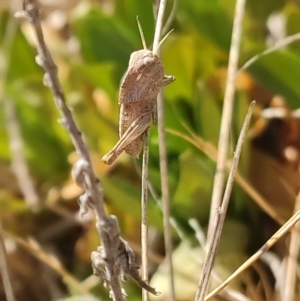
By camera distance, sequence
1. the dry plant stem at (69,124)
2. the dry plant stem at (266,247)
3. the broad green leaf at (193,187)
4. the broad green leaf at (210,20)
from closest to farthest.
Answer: the dry plant stem at (69,124) → the dry plant stem at (266,247) → the broad green leaf at (193,187) → the broad green leaf at (210,20)

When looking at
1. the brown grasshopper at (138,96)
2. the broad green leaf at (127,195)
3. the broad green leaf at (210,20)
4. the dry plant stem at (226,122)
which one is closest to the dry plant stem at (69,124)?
the brown grasshopper at (138,96)

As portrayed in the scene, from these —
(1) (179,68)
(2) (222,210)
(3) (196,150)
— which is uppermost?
(1) (179,68)

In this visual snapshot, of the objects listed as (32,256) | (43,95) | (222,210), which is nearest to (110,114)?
(43,95)

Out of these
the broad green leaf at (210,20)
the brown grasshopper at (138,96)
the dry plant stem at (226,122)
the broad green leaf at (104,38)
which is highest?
the broad green leaf at (104,38)

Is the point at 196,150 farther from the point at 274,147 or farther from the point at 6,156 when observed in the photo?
the point at 6,156

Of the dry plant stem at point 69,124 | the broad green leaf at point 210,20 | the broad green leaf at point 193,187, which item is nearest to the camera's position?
the dry plant stem at point 69,124

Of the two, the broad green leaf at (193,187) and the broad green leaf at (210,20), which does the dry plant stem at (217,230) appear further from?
the broad green leaf at (210,20)

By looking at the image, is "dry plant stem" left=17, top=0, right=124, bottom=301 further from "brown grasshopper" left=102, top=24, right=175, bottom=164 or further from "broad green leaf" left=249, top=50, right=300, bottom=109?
"broad green leaf" left=249, top=50, right=300, bottom=109
